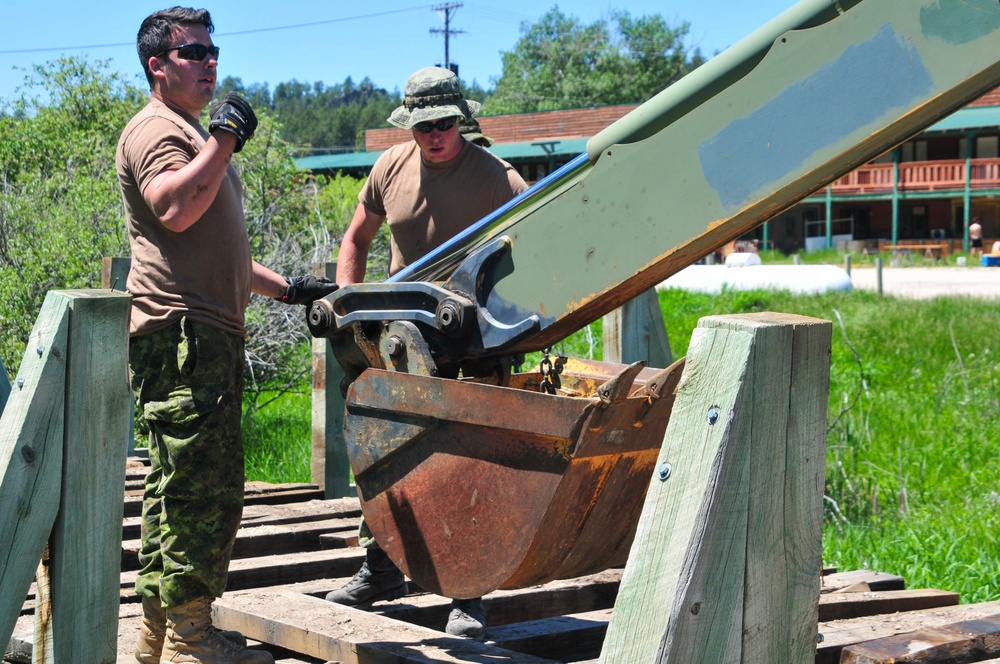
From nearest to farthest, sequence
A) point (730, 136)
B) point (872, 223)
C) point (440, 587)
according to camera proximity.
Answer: point (730, 136) < point (440, 587) < point (872, 223)

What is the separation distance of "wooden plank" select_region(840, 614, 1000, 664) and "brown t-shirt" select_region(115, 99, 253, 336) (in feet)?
6.62

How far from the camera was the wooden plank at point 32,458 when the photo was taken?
273 centimetres

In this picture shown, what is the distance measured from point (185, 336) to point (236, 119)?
0.65m

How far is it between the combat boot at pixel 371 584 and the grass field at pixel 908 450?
2536 mm

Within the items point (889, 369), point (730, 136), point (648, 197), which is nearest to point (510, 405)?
point (648, 197)

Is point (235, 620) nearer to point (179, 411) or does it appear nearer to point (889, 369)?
point (179, 411)

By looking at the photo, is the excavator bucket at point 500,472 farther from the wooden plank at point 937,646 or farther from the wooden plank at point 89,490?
the wooden plank at point 89,490

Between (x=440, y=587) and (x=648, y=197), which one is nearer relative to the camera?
(x=648, y=197)

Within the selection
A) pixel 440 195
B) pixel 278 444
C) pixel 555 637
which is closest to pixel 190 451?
pixel 555 637

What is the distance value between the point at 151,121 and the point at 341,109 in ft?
476

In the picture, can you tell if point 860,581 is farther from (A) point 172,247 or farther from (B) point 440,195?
(A) point 172,247

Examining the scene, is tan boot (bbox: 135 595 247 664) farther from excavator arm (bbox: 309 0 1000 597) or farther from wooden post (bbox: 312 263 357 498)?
wooden post (bbox: 312 263 357 498)

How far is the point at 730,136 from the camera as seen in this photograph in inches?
114

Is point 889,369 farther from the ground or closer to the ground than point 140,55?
closer to the ground
